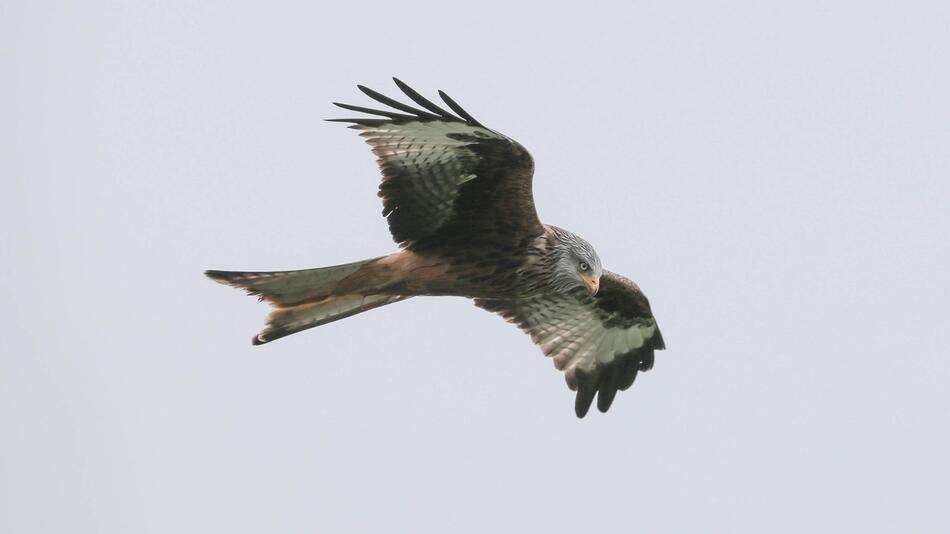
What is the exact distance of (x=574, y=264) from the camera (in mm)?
8953

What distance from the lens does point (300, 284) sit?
339 inches

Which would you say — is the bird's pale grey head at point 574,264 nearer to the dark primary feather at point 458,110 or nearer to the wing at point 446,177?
the wing at point 446,177

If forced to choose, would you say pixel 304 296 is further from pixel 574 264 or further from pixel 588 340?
pixel 588 340

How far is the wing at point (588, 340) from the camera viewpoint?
34.2 feet

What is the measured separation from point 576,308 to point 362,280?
2.31 meters

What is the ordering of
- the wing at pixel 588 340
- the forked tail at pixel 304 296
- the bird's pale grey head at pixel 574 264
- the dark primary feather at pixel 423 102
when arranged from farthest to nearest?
the wing at pixel 588 340 < the bird's pale grey head at pixel 574 264 < the forked tail at pixel 304 296 < the dark primary feather at pixel 423 102

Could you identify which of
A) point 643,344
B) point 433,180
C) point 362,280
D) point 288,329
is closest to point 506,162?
point 433,180

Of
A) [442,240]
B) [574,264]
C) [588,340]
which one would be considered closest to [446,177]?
[442,240]

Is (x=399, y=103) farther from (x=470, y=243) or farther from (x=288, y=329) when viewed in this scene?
(x=288, y=329)

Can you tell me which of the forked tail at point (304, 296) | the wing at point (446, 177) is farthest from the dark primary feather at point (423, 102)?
the forked tail at point (304, 296)

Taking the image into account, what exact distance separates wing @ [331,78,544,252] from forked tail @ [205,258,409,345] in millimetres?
428

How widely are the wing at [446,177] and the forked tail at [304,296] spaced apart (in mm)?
428

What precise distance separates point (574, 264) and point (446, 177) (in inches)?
42.7

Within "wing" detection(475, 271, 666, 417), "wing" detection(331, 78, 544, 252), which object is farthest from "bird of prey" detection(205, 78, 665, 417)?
"wing" detection(475, 271, 666, 417)
